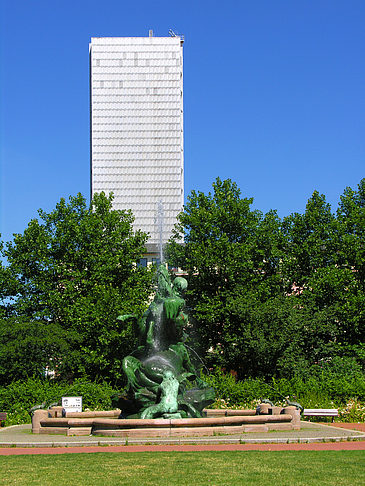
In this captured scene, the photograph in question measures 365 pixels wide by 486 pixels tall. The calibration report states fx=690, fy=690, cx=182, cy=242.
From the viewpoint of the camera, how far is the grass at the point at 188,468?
10.6m

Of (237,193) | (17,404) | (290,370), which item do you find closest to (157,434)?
(17,404)

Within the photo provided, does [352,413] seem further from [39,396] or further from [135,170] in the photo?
[135,170]

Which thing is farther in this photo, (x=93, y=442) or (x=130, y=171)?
(x=130, y=171)

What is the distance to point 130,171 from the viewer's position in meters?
119

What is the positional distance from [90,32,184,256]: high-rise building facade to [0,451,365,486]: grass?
10307cm

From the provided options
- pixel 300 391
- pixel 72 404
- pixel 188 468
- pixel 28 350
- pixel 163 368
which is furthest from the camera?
pixel 28 350

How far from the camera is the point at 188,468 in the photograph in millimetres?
11781

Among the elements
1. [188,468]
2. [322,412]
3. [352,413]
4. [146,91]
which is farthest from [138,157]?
[188,468]

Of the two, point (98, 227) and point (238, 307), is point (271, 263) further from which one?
point (98, 227)

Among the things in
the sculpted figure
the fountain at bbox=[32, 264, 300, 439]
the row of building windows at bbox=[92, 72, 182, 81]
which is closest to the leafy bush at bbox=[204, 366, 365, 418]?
the fountain at bbox=[32, 264, 300, 439]

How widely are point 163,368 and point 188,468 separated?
8885mm

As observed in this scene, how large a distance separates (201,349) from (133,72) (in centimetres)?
8679

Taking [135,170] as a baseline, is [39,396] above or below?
below

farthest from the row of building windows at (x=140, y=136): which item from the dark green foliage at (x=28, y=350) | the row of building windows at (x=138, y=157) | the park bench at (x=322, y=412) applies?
the park bench at (x=322, y=412)
